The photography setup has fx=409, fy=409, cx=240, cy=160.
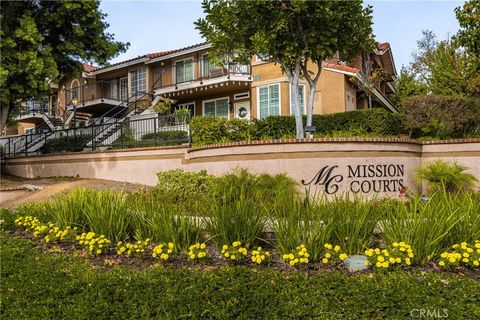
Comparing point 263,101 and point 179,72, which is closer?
point 263,101

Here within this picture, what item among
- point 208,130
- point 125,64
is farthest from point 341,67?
point 125,64

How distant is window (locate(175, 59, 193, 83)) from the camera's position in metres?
25.1

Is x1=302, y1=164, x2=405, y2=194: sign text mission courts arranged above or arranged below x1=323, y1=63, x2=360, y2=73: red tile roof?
below

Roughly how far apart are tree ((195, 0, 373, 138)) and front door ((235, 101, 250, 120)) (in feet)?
32.9

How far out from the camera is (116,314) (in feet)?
12.2

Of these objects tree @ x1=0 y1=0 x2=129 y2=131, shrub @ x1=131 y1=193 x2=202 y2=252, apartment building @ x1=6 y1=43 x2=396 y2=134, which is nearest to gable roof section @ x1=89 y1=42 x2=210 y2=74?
apartment building @ x1=6 y1=43 x2=396 y2=134

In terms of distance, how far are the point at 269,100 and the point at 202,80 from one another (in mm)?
4333

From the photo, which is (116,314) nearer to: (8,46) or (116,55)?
(8,46)

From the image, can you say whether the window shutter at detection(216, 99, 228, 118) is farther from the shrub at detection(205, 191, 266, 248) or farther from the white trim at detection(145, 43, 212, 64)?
the shrub at detection(205, 191, 266, 248)

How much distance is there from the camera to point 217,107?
2416cm

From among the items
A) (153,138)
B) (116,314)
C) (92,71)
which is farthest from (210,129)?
(92,71)

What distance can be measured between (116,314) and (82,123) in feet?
88.9

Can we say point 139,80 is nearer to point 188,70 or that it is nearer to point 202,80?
point 188,70

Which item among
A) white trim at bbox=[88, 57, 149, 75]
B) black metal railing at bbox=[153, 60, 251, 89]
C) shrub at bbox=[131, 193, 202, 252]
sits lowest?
shrub at bbox=[131, 193, 202, 252]
